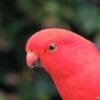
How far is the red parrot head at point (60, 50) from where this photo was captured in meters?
2.56

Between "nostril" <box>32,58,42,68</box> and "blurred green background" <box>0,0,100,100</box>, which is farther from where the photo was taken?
"blurred green background" <box>0,0,100,100</box>

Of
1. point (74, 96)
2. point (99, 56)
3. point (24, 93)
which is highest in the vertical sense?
point (99, 56)

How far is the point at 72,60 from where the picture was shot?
2590mm

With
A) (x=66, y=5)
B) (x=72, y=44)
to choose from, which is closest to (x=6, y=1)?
(x=66, y=5)

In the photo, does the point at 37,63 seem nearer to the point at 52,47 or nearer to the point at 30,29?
the point at 52,47

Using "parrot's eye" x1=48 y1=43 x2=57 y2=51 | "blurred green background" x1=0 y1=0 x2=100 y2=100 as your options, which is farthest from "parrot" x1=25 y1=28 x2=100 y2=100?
"blurred green background" x1=0 y1=0 x2=100 y2=100

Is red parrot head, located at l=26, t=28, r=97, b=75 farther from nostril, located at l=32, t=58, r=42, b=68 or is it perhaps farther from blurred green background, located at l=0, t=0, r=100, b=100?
blurred green background, located at l=0, t=0, r=100, b=100

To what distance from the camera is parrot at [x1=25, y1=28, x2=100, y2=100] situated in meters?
2.57

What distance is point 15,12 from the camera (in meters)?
3.98

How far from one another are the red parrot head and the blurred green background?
1103 millimetres

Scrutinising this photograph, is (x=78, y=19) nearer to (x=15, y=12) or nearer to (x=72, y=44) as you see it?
(x=15, y=12)

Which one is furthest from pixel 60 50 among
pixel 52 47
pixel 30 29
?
pixel 30 29

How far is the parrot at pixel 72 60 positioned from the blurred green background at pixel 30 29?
1101 mm

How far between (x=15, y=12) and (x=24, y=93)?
0.56m
